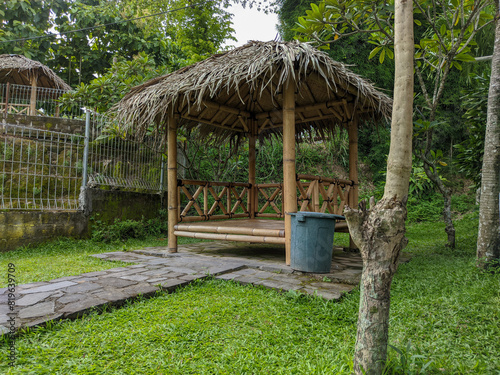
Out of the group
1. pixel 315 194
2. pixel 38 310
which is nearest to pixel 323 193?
pixel 315 194

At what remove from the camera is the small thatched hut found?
1101 cm

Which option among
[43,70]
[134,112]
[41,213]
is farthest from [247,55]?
[43,70]

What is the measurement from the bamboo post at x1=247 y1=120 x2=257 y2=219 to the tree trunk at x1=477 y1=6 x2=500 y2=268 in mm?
3996

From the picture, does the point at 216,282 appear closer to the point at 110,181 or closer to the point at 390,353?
the point at 390,353

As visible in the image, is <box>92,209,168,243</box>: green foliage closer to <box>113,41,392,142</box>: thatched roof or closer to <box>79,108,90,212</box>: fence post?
<box>79,108,90,212</box>: fence post

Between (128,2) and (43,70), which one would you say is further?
(128,2)

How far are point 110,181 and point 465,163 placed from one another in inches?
261

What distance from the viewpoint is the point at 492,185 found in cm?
364

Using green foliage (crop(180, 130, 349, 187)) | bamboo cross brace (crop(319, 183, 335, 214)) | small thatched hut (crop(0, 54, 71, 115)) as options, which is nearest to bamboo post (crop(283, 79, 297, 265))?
bamboo cross brace (crop(319, 183, 335, 214))

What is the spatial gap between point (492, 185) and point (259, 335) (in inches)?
125

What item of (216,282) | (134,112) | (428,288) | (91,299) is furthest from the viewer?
(134,112)

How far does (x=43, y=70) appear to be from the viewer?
37.6ft

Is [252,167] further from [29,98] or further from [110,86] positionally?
[29,98]

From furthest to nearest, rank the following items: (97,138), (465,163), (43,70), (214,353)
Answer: (43,70) → (97,138) → (465,163) → (214,353)
